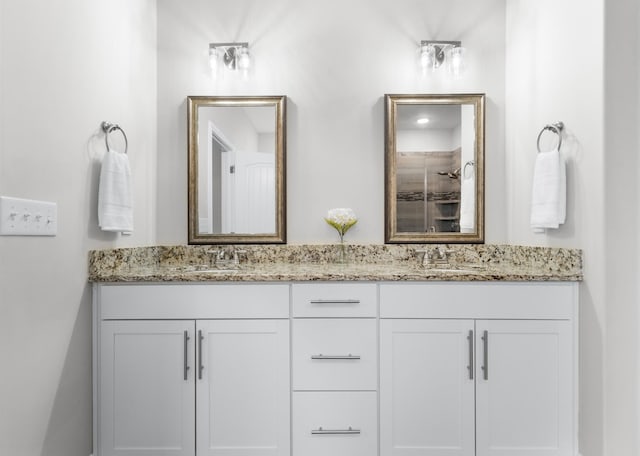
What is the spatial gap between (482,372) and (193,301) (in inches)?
49.0

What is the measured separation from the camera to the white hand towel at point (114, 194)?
1.84m

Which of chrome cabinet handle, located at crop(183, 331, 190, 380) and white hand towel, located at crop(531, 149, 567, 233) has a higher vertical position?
white hand towel, located at crop(531, 149, 567, 233)

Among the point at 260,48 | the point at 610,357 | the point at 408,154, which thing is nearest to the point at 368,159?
the point at 408,154

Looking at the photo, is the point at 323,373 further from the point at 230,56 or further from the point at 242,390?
the point at 230,56

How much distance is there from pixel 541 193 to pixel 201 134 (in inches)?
69.5

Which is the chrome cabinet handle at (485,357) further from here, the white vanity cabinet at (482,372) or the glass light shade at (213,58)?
Result: the glass light shade at (213,58)

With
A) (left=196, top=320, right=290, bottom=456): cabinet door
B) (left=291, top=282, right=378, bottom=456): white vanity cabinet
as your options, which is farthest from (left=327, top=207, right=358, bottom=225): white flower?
(left=196, top=320, right=290, bottom=456): cabinet door

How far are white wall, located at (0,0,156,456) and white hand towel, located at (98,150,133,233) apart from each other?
5 cm

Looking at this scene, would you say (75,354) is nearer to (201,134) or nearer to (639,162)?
(201,134)

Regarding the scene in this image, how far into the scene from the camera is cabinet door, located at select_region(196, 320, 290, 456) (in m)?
1.81

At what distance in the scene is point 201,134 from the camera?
2428 mm

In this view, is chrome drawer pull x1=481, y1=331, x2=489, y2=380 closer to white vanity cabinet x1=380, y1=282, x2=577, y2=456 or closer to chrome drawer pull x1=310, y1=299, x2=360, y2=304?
white vanity cabinet x1=380, y1=282, x2=577, y2=456

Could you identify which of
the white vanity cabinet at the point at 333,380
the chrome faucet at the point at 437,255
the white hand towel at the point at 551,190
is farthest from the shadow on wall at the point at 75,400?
the white hand towel at the point at 551,190

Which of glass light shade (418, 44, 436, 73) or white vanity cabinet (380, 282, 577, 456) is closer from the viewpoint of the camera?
white vanity cabinet (380, 282, 577, 456)
